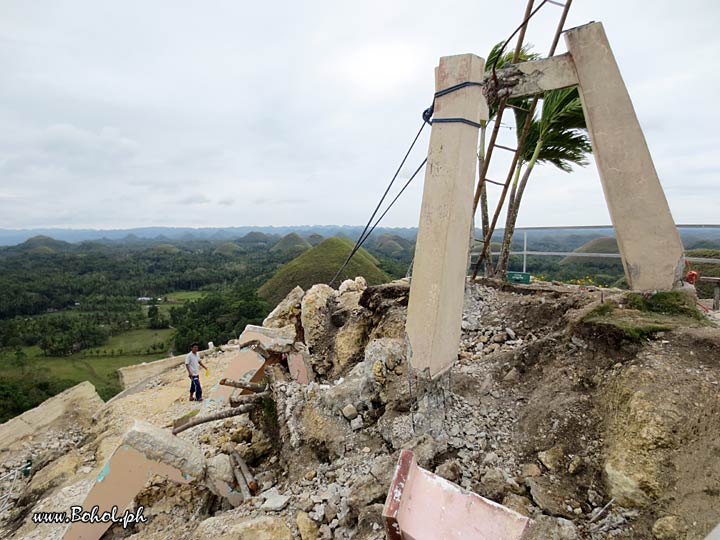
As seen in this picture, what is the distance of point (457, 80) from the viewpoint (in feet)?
10.1

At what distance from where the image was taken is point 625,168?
3219mm

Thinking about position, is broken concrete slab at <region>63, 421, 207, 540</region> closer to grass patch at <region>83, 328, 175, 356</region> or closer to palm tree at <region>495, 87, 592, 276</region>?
palm tree at <region>495, 87, 592, 276</region>

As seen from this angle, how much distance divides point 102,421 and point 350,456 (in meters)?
8.23

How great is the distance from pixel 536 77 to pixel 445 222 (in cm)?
182

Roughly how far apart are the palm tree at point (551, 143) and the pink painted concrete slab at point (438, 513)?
466cm

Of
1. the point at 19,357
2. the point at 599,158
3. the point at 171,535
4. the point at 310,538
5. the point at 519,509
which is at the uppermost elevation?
the point at 599,158

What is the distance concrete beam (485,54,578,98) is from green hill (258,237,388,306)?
2912cm

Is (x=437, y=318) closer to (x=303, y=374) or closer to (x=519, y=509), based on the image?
(x=519, y=509)

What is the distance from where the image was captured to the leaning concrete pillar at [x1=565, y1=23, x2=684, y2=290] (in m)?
3.19

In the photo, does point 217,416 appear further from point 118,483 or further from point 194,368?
point 194,368

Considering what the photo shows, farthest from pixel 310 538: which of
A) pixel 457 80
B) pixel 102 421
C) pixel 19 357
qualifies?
pixel 19 357

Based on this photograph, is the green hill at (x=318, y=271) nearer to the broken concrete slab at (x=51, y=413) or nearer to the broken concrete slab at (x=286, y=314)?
the broken concrete slab at (x=286, y=314)

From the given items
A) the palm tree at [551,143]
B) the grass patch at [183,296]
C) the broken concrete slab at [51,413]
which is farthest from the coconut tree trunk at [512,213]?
the grass patch at [183,296]

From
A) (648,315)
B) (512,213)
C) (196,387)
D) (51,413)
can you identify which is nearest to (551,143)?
(512,213)
